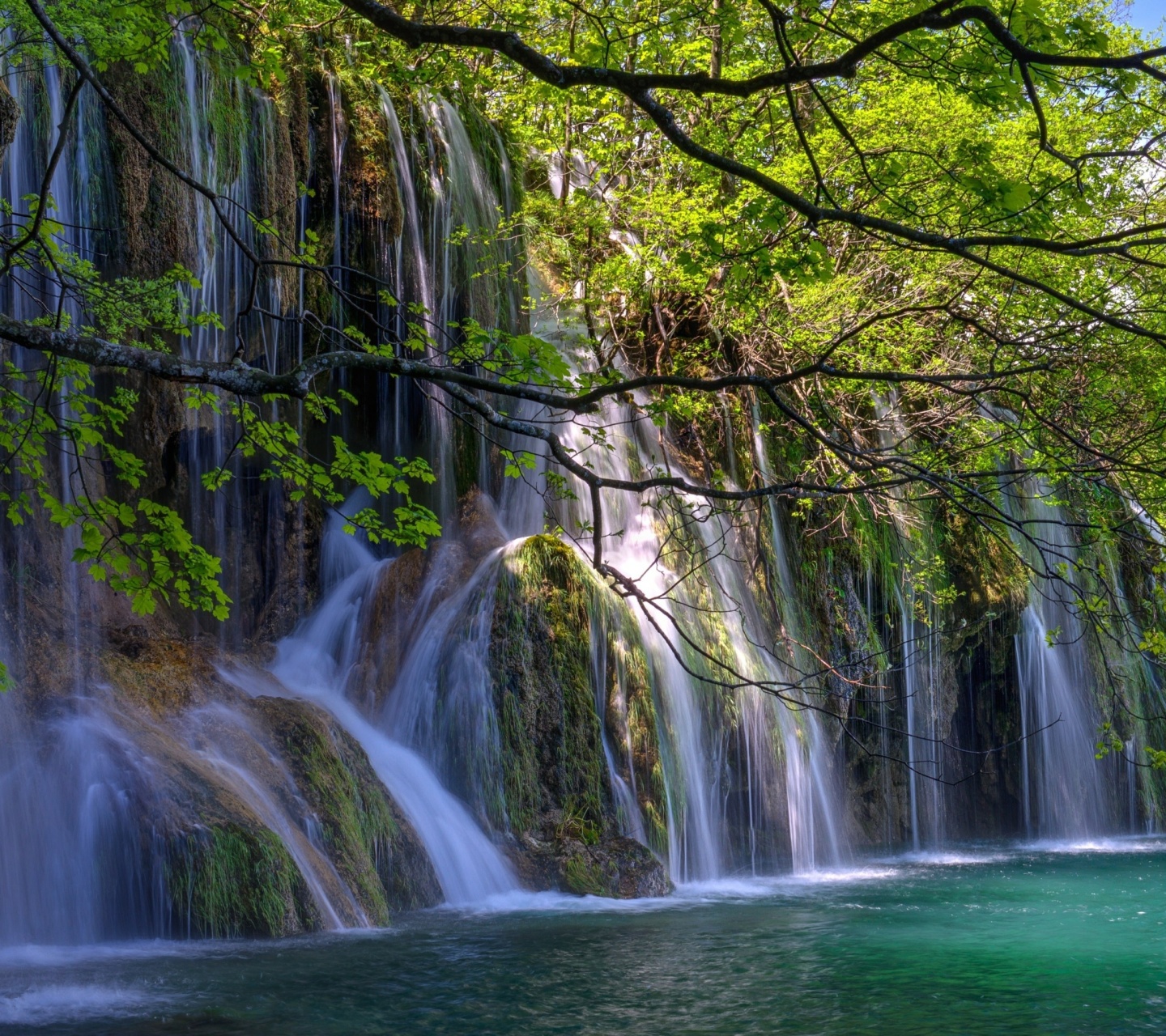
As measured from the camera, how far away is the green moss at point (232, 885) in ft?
27.2

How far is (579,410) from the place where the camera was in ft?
14.3

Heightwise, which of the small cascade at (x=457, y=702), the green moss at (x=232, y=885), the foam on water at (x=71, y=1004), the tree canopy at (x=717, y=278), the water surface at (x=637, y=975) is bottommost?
the water surface at (x=637, y=975)

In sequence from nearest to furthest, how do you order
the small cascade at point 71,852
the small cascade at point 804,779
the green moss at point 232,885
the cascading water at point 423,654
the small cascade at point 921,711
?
the small cascade at point 71,852
the green moss at point 232,885
the cascading water at point 423,654
the small cascade at point 804,779
the small cascade at point 921,711

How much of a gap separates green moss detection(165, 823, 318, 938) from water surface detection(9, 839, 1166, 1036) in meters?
0.25

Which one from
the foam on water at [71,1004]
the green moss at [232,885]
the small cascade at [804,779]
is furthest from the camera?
the small cascade at [804,779]

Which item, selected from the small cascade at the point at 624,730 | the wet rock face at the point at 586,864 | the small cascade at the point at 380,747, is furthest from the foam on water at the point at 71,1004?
the small cascade at the point at 624,730

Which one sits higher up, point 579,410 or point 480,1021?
point 579,410

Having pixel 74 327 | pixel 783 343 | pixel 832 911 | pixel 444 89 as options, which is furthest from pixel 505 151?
pixel 832 911

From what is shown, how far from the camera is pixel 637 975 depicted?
7.66 m

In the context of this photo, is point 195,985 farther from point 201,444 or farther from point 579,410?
point 201,444

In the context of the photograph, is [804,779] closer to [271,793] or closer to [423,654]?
[423,654]

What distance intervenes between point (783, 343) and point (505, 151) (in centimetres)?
489

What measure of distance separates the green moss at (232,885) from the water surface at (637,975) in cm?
25

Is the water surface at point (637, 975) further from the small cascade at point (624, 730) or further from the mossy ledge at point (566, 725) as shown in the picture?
the small cascade at point (624, 730)
